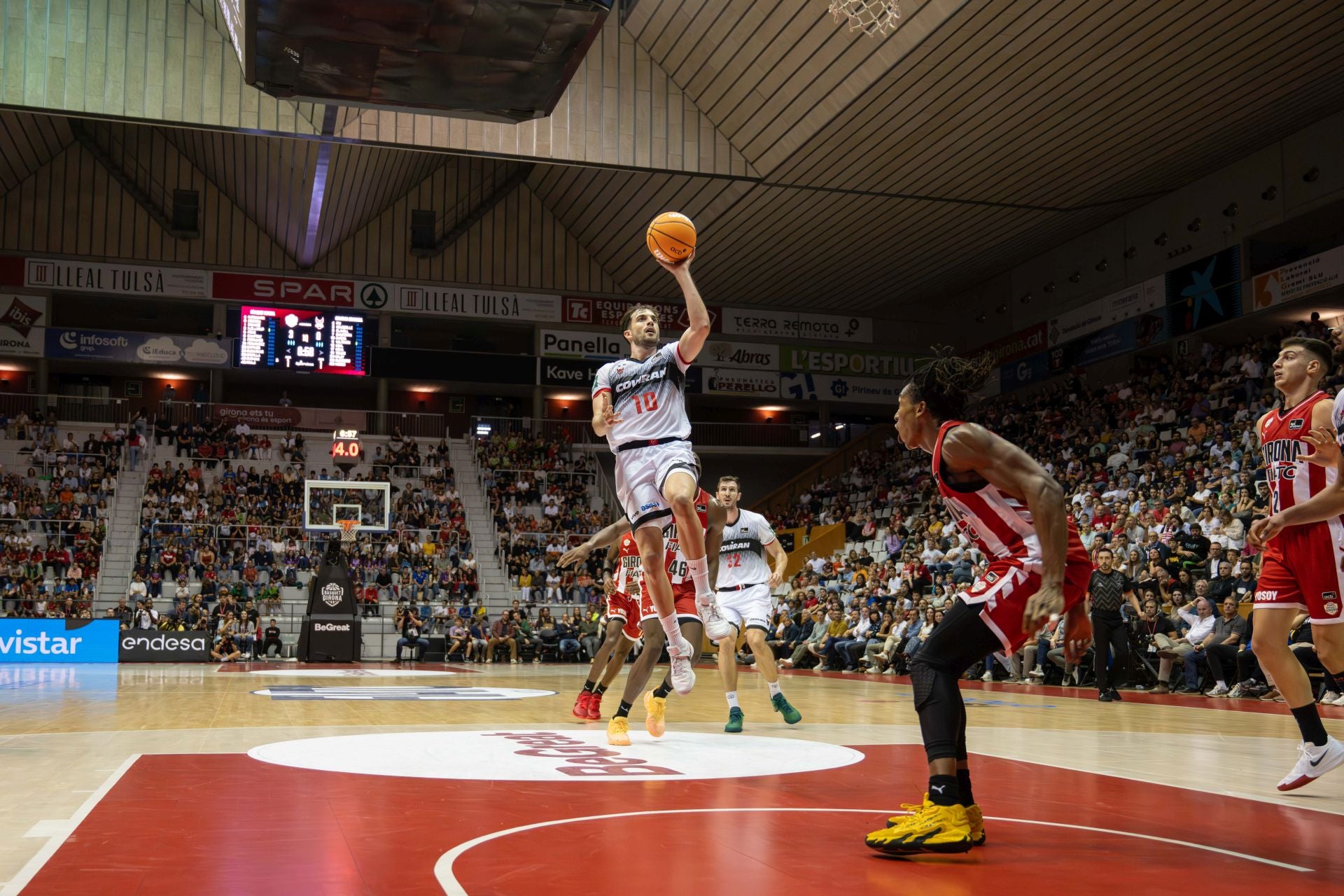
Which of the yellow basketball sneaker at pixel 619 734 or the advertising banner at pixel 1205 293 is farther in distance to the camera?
the advertising banner at pixel 1205 293

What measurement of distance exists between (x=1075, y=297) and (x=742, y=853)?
30.0 metres

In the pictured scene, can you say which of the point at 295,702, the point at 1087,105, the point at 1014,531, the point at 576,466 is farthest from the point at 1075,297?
the point at 1014,531

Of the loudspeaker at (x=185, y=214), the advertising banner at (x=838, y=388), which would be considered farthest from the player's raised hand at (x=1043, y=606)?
the loudspeaker at (x=185, y=214)

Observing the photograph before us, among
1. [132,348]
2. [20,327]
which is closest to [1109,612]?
[132,348]

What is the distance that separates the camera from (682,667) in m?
6.51

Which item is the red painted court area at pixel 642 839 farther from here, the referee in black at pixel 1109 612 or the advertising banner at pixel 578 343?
the advertising banner at pixel 578 343

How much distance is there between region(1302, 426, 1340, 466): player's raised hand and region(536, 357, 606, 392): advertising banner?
101 ft

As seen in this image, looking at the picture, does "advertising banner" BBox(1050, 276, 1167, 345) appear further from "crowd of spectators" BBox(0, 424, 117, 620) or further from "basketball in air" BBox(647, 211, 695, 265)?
"crowd of spectators" BBox(0, 424, 117, 620)

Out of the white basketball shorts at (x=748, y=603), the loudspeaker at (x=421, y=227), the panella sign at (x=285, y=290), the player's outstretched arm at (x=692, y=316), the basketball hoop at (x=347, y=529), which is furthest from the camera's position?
the loudspeaker at (x=421, y=227)

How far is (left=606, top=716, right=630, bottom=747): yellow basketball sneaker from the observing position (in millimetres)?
6633

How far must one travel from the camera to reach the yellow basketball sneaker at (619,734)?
6.63 m

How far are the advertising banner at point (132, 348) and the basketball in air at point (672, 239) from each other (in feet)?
98.2

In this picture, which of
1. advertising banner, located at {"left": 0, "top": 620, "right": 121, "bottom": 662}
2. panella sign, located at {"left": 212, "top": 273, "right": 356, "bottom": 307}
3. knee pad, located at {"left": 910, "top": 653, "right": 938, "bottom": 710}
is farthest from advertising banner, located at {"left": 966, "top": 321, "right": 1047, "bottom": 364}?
knee pad, located at {"left": 910, "top": 653, "right": 938, "bottom": 710}

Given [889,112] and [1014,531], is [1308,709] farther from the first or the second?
[889,112]
